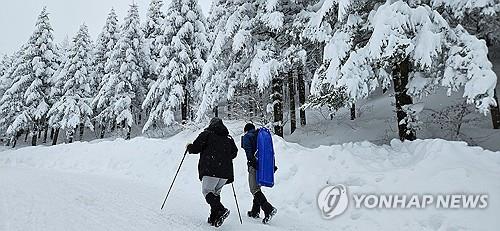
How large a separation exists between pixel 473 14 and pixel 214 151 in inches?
319

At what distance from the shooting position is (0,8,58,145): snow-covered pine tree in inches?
1382

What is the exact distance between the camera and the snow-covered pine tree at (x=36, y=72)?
35.1m

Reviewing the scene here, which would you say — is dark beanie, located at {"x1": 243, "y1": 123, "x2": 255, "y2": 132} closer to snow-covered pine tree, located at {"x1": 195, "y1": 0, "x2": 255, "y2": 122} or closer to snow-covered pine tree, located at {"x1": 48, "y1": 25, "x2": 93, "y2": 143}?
snow-covered pine tree, located at {"x1": 195, "y1": 0, "x2": 255, "y2": 122}

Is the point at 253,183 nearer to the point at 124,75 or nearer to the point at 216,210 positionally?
the point at 216,210

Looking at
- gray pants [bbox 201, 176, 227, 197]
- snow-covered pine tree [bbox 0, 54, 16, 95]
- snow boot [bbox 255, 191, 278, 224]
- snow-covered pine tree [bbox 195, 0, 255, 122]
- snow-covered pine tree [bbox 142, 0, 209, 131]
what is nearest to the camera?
gray pants [bbox 201, 176, 227, 197]

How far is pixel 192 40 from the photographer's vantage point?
89.2ft

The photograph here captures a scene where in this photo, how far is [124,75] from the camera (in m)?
30.5

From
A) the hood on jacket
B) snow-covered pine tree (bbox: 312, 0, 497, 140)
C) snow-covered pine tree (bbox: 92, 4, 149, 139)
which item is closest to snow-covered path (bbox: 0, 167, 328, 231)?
the hood on jacket

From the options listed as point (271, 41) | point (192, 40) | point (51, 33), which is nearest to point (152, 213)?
point (271, 41)

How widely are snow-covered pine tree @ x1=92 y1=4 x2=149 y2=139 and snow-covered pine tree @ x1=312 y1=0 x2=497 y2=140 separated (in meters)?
23.9

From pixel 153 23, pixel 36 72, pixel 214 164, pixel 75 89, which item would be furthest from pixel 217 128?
pixel 36 72

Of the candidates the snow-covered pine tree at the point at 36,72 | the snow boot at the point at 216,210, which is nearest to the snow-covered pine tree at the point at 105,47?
the snow-covered pine tree at the point at 36,72

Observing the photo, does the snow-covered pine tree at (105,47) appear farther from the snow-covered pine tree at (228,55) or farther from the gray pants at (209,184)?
the gray pants at (209,184)

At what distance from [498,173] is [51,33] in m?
38.9
